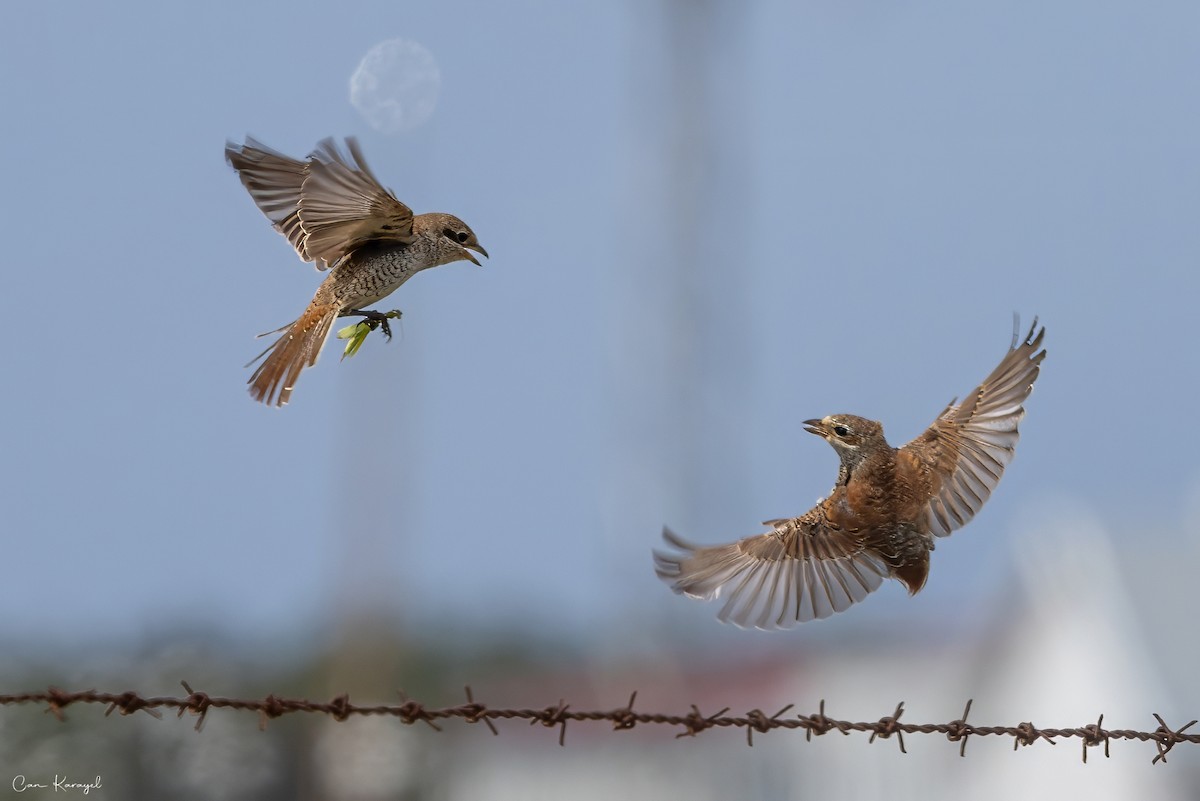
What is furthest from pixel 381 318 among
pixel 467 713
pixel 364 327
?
pixel 467 713

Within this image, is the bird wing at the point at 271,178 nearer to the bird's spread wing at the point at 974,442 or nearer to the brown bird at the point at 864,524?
the brown bird at the point at 864,524

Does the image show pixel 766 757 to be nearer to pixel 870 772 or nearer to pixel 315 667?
pixel 870 772

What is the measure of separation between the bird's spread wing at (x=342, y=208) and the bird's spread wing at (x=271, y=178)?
14.5 inches

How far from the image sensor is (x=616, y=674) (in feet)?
64.1

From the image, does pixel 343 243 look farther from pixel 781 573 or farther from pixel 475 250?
pixel 781 573

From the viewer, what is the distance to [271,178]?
5598 millimetres

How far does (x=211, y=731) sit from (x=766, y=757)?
47.4 feet

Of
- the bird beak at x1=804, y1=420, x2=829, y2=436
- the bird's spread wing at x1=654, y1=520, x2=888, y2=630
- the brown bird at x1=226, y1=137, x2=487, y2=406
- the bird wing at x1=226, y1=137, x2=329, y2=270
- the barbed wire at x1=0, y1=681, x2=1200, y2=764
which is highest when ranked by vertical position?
the bird wing at x1=226, y1=137, x2=329, y2=270

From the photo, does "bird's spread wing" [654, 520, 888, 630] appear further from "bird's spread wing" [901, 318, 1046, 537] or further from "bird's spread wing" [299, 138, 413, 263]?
"bird's spread wing" [299, 138, 413, 263]

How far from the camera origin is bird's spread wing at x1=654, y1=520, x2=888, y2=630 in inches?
219

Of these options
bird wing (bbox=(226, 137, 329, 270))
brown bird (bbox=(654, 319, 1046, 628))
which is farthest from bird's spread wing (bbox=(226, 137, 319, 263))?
brown bird (bbox=(654, 319, 1046, 628))

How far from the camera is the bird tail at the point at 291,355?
16.7 feet

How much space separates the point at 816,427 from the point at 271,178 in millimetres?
2262

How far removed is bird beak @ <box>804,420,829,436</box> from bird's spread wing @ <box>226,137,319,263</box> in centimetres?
207
